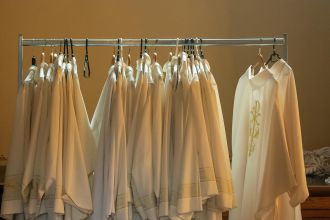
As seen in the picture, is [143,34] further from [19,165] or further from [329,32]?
[19,165]

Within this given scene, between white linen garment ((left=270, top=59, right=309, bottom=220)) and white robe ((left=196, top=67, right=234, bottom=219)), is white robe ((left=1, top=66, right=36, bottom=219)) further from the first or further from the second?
white linen garment ((left=270, top=59, right=309, bottom=220))

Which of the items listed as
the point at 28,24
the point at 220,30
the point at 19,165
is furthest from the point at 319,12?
the point at 19,165

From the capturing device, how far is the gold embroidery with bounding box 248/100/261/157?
1817 millimetres

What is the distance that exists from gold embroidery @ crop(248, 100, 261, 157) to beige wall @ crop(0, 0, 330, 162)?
1.14m

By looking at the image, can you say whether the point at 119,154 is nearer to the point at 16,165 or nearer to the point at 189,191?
the point at 189,191

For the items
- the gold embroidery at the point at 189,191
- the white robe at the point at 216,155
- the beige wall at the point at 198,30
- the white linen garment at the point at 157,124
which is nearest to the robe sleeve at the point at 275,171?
the white robe at the point at 216,155

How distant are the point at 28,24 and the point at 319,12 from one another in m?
1.71

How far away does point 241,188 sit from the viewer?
6.13 feet

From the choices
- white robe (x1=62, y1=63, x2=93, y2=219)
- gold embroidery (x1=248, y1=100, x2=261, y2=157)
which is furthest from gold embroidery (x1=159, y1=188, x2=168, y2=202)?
gold embroidery (x1=248, y1=100, x2=261, y2=157)

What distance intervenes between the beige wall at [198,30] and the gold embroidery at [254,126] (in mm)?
1139

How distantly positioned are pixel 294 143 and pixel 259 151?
139 millimetres

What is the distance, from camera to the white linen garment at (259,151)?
5.51ft

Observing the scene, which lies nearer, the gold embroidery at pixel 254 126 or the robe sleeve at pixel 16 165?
the robe sleeve at pixel 16 165

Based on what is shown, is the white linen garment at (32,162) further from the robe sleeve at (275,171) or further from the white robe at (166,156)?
the robe sleeve at (275,171)
